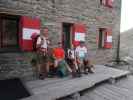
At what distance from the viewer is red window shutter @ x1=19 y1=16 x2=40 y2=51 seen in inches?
238

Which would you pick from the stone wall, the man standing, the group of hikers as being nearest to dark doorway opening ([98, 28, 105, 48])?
the stone wall

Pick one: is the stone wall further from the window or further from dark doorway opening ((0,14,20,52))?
dark doorway opening ((0,14,20,52))

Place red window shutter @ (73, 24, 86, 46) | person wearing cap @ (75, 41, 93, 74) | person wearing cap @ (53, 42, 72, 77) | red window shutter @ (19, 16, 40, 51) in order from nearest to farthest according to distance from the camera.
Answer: red window shutter @ (19, 16, 40, 51)
person wearing cap @ (53, 42, 72, 77)
person wearing cap @ (75, 41, 93, 74)
red window shutter @ (73, 24, 86, 46)

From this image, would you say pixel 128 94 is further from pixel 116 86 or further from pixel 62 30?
pixel 62 30

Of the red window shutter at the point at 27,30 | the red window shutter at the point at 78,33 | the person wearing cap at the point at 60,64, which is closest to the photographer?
the red window shutter at the point at 27,30

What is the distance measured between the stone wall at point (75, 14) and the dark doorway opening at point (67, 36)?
12.7 inches

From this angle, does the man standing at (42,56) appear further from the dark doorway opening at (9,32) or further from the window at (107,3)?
the window at (107,3)

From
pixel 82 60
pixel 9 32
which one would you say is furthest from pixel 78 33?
pixel 9 32

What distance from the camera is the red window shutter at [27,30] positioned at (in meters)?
6.05

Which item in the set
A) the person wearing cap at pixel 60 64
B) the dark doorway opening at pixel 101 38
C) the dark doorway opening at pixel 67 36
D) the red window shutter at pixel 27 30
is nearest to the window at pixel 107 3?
the dark doorway opening at pixel 101 38

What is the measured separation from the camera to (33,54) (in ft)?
21.2

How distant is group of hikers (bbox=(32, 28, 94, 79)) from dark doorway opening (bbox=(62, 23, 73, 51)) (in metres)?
0.64

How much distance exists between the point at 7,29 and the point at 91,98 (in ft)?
10.8

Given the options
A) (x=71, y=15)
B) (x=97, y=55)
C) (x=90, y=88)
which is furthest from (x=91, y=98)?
(x=97, y=55)
